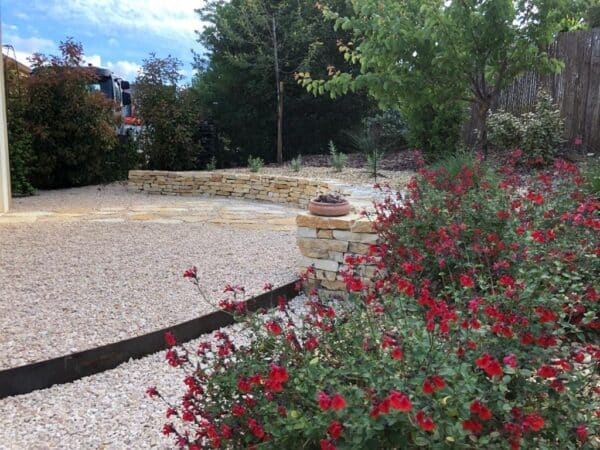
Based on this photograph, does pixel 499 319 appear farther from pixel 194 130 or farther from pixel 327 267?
pixel 194 130

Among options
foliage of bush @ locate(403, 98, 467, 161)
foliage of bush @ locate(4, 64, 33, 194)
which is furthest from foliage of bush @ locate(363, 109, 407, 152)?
foliage of bush @ locate(4, 64, 33, 194)

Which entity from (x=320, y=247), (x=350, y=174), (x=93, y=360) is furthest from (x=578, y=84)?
(x=93, y=360)

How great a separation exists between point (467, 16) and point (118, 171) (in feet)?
18.8

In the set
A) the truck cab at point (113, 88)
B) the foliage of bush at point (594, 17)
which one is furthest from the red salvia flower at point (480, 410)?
the foliage of bush at point (594, 17)

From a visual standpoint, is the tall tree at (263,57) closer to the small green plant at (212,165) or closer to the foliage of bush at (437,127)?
the small green plant at (212,165)

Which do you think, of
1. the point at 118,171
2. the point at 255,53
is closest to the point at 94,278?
the point at 118,171

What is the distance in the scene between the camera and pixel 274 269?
370cm

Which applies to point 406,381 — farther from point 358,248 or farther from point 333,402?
point 358,248

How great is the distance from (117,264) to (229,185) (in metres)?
3.78

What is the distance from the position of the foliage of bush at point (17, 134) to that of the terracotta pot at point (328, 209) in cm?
538

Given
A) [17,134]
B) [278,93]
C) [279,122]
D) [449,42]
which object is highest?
[449,42]

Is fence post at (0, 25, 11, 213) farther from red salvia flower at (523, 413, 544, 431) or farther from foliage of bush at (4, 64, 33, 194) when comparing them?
red salvia flower at (523, 413, 544, 431)

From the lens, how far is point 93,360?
2324mm

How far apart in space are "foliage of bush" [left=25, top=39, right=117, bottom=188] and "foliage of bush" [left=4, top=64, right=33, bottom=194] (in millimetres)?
101
